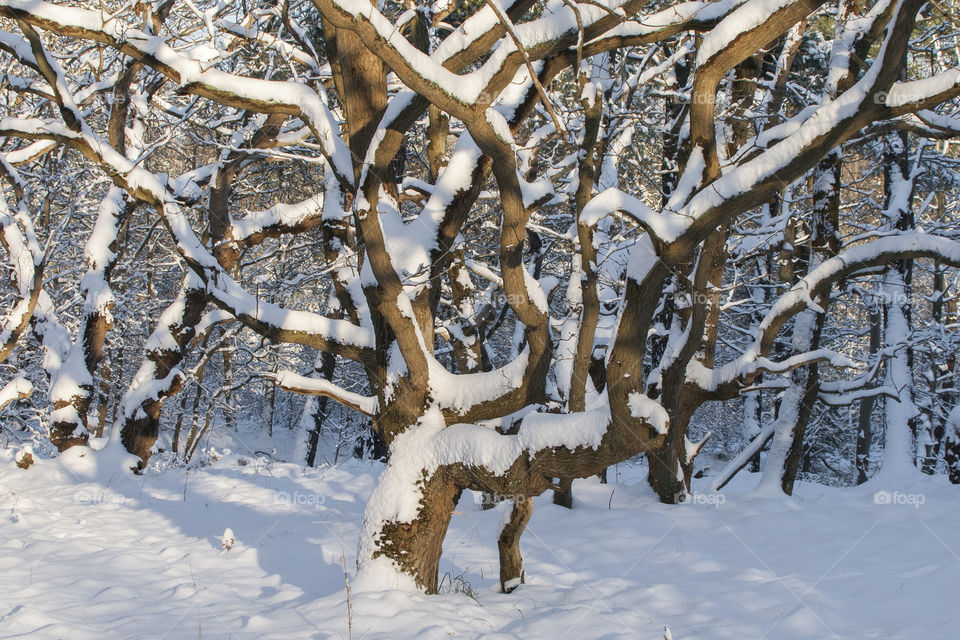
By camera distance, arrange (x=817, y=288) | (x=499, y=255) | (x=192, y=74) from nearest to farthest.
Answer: (x=192, y=74)
(x=499, y=255)
(x=817, y=288)

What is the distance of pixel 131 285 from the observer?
18.7 metres

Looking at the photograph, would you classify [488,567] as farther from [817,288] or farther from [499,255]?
[817,288]

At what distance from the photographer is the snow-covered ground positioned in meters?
3.96

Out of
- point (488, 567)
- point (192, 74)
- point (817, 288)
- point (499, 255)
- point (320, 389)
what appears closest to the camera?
point (192, 74)

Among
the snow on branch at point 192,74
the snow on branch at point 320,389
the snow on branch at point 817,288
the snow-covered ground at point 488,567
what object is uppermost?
the snow on branch at point 192,74

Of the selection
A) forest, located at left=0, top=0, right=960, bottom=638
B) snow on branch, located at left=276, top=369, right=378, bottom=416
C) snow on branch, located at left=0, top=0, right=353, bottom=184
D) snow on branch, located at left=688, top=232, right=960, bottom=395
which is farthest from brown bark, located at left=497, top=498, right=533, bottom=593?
snow on branch, located at left=688, top=232, right=960, bottom=395

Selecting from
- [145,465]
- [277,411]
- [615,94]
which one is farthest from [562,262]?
[277,411]

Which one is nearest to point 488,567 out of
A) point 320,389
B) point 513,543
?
point 513,543

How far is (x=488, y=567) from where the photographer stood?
614 centimetres

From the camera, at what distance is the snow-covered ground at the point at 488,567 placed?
3963 millimetres

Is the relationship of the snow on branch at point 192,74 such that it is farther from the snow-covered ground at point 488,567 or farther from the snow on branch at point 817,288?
the snow on branch at point 817,288

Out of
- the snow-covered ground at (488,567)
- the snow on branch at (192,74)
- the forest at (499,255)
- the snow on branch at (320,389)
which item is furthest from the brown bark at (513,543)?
the snow on branch at (192,74)

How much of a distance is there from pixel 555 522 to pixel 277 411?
29.9 metres

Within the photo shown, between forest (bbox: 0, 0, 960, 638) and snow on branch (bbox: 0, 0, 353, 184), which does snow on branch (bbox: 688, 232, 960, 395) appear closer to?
forest (bbox: 0, 0, 960, 638)
